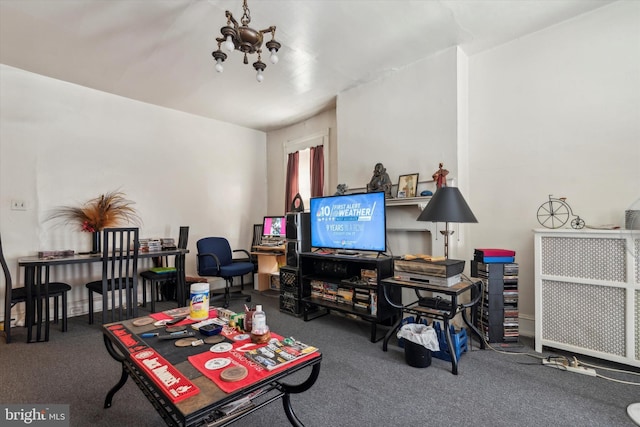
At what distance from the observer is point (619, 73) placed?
2.37 metres

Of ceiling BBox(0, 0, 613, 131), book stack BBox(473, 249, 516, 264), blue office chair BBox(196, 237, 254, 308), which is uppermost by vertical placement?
ceiling BBox(0, 0, 613, 131)

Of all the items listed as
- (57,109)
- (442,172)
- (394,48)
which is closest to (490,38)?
(394,48)

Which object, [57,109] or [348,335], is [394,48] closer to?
[348,335]

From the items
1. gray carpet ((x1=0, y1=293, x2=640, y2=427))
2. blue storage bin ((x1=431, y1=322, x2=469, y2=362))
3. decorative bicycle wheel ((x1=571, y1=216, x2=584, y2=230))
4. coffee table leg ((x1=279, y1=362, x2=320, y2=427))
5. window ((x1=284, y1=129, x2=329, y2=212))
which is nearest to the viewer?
coffee table leg ((x1=279, y1=362, x2=320, y2=427))

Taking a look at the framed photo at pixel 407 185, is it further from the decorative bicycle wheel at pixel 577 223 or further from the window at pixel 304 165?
the window at pixel 304 165

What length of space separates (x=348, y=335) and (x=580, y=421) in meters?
1.67

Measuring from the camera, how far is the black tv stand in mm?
2781

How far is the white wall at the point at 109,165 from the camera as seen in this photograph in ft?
10.8

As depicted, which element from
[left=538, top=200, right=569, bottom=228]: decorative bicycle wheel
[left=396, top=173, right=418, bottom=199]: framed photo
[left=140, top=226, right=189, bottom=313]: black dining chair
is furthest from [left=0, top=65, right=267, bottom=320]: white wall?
[left=538, top=200, right=569, bottom=228]: decorative bicycle wheel

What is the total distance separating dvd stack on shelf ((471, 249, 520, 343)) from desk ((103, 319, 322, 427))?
1.89 metres

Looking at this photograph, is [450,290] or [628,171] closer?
[450,290]

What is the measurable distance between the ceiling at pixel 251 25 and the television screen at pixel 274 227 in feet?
6.19

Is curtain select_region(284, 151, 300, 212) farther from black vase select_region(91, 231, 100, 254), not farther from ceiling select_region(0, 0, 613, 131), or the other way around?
black vase select_region(91, 231, 100, 254)

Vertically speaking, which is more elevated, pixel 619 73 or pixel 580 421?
pixel 619 73
